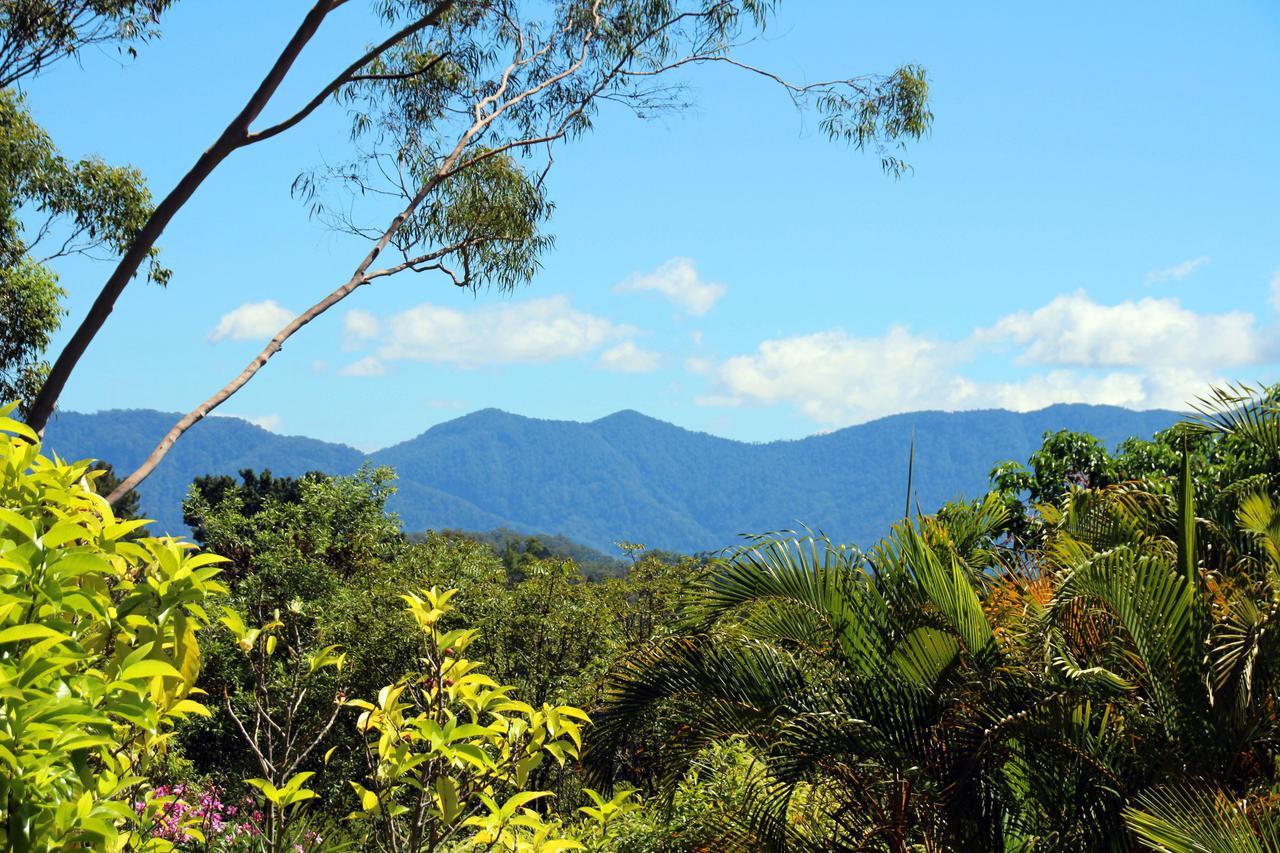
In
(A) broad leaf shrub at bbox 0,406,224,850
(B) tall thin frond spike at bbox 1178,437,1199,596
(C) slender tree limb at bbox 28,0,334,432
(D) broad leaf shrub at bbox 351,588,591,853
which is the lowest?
(D) broad leaf shrub at bbox 351,588,591,853

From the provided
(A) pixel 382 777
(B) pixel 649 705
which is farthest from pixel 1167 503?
(A) pixel 382 777

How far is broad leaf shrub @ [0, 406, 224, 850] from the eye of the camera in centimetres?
176

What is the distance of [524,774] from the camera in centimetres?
340

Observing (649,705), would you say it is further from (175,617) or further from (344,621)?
(344,621)

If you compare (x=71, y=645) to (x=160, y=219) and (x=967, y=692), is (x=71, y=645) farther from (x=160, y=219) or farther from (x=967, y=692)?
(x=160, y=219)

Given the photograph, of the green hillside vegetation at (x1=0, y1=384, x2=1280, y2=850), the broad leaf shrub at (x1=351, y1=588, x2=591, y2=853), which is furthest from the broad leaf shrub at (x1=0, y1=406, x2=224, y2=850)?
the broad leaf shrub at (x1=351, y1=588, x2=591, y2=853)

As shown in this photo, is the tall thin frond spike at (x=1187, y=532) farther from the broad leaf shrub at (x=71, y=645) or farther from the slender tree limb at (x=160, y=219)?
the slender tree limb at (x=160, y=219)

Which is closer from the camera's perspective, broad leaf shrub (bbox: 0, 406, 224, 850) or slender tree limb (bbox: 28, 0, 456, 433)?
broad leaf shrub (bbox: 0, 406, 224, 850)

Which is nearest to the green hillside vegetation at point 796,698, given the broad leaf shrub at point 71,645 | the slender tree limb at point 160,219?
the broad leaf shrub at point 71,645

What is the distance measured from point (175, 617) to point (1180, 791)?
143 inches

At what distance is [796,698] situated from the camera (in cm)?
493

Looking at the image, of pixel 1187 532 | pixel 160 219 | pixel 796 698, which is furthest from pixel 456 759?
pixel 160 219

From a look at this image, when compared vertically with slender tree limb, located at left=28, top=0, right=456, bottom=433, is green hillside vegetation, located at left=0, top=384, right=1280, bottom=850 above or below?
below

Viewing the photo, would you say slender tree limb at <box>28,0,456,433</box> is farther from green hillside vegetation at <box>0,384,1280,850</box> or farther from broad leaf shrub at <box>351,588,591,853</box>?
broad leaf shrub at <box>351,588,591,853</box>
